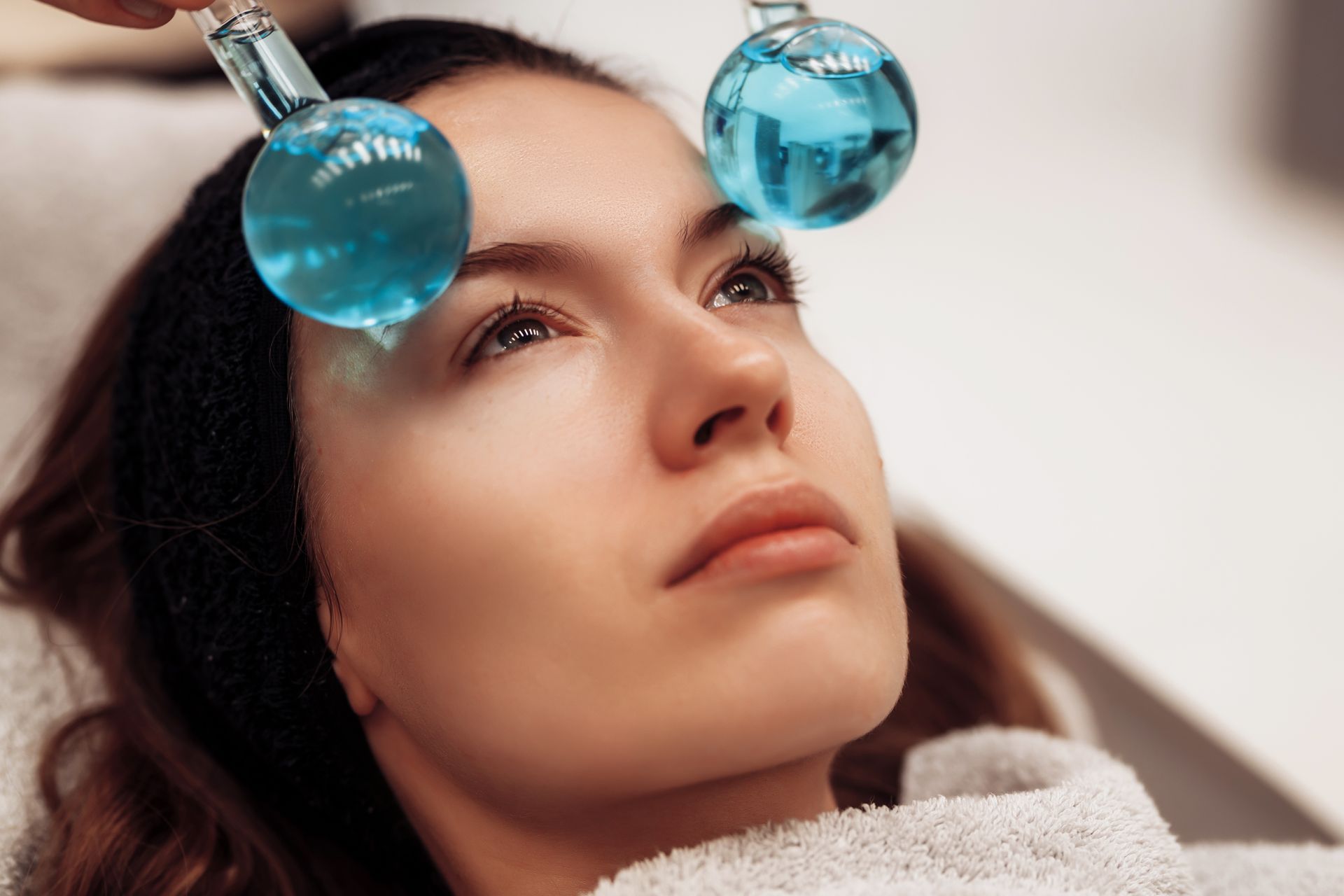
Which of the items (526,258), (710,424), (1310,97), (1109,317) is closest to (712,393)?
(710,424)

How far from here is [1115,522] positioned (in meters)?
1.35

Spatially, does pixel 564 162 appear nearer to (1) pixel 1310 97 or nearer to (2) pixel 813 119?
(2) pixel 813 119

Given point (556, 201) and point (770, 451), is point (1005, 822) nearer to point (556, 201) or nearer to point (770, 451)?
point (770, 451)

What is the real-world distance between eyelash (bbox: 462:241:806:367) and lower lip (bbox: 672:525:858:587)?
0.18 m

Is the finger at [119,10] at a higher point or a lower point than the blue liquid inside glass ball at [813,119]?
higher

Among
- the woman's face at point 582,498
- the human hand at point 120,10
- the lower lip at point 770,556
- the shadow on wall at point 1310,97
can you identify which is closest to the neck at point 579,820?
the woman's face at point 582,498

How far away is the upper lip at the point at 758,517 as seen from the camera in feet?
1.98

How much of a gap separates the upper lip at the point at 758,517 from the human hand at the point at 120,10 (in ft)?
1.37

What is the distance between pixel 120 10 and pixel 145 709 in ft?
1.66

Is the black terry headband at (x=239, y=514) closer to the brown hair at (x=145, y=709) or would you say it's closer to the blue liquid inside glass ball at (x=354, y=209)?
the brown hair at (x=145, y=709)

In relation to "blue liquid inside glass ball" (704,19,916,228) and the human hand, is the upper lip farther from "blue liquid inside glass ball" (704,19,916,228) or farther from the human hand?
the human hand

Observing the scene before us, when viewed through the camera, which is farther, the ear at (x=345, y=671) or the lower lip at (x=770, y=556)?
the ear at (x=345, y=671)

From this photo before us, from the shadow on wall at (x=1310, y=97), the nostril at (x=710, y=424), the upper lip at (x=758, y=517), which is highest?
the nostril at (x=710, y=424)

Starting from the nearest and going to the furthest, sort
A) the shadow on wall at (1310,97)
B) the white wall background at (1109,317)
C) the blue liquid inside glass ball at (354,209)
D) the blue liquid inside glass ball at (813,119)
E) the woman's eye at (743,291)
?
the blue liquid inside glass ball at (354,209), the blue liquid inside glass ball at (813,119), the woman's eye at (743,291), the white wall background at (1109,317), the shadow on wall at (1310,97)
